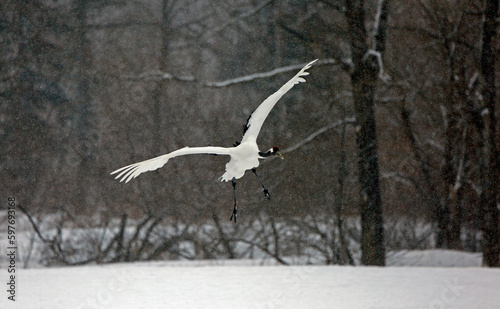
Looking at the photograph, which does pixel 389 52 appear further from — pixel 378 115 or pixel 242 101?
pixel 242 101

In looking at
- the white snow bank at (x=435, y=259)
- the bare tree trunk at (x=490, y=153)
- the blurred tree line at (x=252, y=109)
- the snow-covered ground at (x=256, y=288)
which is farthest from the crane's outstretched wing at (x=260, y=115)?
the white snow bank at (x=435, y=259)

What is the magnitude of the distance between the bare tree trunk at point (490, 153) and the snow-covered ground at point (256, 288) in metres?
2.39

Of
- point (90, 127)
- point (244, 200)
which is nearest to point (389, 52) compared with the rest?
point (244, 200)

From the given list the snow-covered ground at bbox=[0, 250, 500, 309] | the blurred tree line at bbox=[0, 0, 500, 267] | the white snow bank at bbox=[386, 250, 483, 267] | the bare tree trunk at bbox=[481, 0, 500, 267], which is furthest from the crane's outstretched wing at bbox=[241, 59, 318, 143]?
the white snow bank at bbox=[386, 250, 483, 267]

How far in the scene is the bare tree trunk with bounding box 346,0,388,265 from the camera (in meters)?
10.3

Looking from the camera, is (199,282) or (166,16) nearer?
(199,282)

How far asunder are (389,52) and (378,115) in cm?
138

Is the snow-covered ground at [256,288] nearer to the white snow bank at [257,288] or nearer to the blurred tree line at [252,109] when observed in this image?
the white snow bank at [257,288]

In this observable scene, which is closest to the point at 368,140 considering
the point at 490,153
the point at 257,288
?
the point at 490,153

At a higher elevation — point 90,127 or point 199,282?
point 90,127

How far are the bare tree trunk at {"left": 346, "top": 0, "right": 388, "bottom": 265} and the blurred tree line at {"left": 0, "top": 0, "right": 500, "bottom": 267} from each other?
3 cm

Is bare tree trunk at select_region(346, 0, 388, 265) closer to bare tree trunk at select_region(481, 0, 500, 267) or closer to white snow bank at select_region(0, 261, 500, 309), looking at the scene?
bare tree trunk at select_region(481, 0, 500, 267)

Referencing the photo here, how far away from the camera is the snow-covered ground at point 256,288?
6188 mm

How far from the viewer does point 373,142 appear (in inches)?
405
